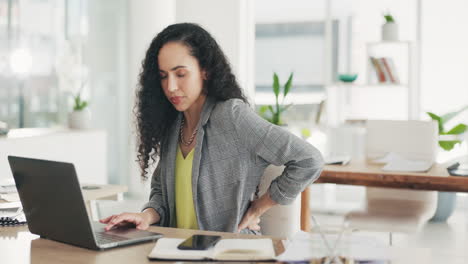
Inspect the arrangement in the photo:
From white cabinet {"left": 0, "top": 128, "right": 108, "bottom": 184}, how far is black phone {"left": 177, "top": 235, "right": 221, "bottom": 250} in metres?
2.96

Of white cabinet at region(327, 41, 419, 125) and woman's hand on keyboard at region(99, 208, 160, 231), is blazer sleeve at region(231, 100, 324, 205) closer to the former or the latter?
woman's hand on keyboard at region(99, 208, 160, 231)

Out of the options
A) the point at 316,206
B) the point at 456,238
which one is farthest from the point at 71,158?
the point at 456,238

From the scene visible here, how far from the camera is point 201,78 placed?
2.08 meters

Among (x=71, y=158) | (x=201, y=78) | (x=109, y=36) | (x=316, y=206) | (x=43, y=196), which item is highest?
(x=109, y=36)

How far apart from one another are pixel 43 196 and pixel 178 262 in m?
0.44

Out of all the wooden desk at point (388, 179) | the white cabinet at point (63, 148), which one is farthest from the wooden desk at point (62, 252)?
the white cabinet at point (63, 148)

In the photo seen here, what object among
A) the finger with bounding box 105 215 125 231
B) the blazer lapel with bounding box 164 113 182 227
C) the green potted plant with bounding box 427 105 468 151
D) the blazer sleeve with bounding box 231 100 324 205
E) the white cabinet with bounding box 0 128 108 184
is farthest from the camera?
the green potted plant with bounding box 427 105 468 151

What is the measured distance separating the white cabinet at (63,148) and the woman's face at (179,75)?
2.60m

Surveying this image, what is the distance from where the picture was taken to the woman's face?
77.6 inches

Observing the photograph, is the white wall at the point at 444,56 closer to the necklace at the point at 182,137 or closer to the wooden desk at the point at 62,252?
the necklace at the point at 182,137

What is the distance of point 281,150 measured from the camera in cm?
192

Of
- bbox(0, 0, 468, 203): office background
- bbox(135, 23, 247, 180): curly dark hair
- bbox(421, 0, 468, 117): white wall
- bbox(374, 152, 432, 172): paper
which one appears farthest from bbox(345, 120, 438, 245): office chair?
bbox(421, 0, 468, 117): white wall

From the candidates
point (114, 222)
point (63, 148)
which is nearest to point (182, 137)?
point (114, 222)

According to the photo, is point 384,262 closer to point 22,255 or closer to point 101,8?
→ point 22,255
